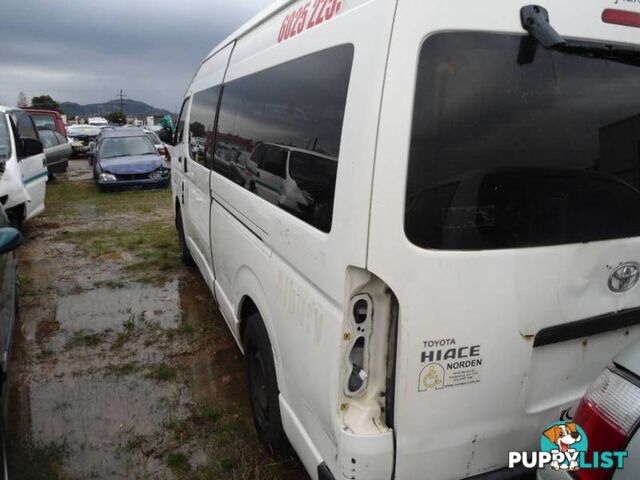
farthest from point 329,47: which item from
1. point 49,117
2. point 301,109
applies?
point 49,117

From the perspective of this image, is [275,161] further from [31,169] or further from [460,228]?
[31,169]

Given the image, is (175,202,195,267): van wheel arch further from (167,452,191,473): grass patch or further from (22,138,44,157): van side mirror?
(167,452,191,473): grass patch

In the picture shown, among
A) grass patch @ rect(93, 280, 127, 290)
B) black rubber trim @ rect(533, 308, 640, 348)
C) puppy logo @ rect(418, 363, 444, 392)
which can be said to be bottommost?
grass patch @ rect(93, 280, 127, 290)

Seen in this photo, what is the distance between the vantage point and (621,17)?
164cm

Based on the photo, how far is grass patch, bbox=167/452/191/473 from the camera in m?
2.63

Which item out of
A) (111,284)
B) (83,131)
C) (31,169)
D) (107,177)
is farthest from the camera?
(83,131)

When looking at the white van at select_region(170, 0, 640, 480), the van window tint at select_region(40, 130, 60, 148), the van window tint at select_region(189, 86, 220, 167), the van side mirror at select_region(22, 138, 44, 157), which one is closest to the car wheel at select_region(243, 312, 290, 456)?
the white van at select_region(170, 0, 640, 480)

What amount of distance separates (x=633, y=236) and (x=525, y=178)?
534 millimetres

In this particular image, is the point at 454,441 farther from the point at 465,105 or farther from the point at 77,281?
the point at 77,281

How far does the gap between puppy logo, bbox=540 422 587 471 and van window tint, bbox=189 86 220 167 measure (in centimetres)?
294

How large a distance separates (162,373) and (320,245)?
2.37 m

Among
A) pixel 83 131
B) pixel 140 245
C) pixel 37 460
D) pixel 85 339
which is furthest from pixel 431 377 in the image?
pixel 83 131

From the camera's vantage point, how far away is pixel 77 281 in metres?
5.65

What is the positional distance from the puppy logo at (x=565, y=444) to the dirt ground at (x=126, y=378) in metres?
1.43
